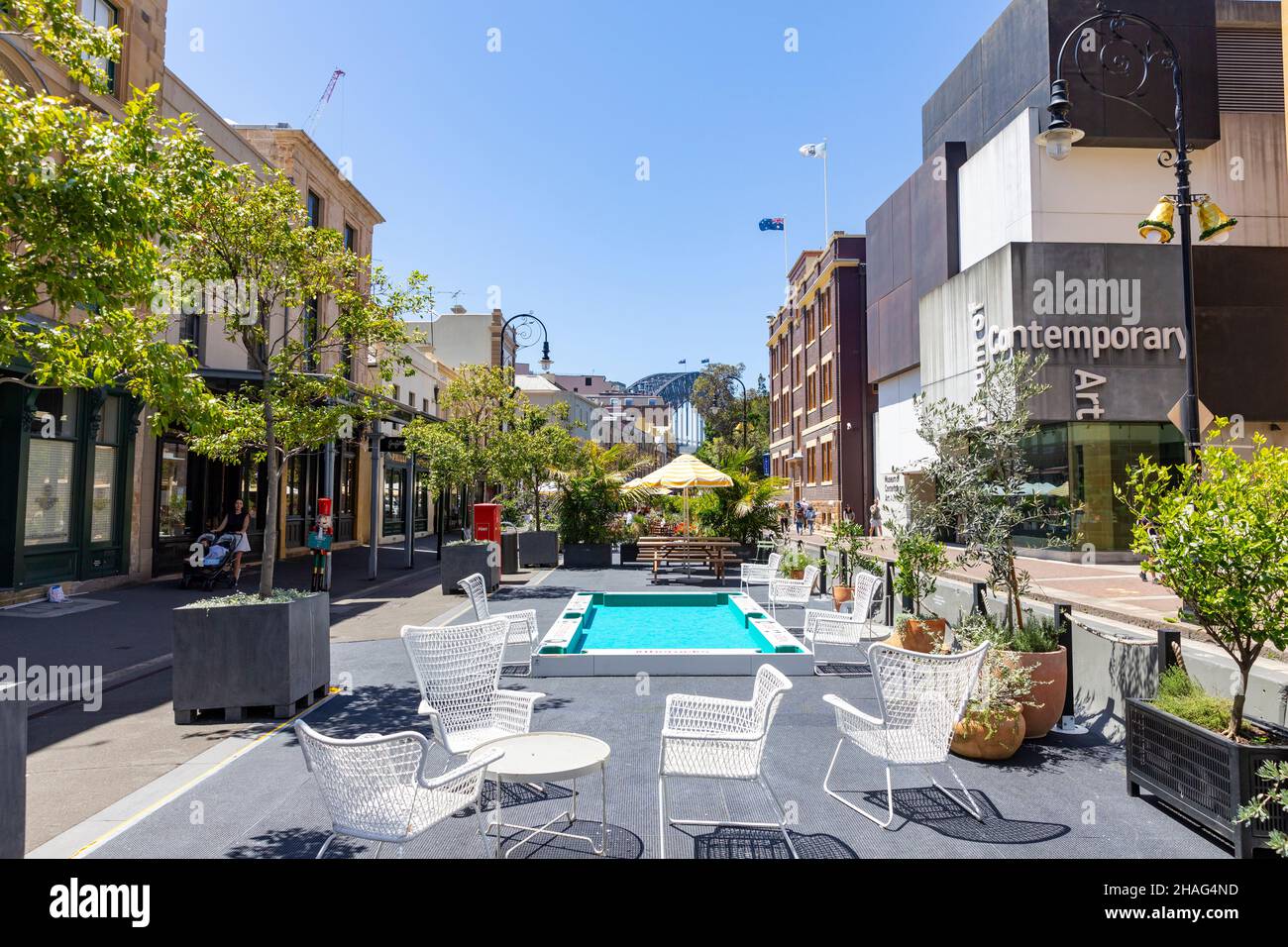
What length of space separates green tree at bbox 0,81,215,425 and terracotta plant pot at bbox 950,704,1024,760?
19.7 ft

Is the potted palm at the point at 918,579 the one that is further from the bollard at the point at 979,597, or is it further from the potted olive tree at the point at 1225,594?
the potted olive tree at the point at 1225,594

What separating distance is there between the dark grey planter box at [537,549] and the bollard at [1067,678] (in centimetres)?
1461

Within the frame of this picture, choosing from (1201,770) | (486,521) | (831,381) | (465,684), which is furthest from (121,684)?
(831,381)

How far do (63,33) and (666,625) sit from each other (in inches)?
380


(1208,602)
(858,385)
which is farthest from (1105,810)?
(858,385)

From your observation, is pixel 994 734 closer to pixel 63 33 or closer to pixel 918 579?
pixel 918 579

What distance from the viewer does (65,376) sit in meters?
4.57

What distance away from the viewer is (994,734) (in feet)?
17.4

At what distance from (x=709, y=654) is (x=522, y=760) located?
14.6 feet

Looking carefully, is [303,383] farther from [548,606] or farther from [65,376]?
[548,606]

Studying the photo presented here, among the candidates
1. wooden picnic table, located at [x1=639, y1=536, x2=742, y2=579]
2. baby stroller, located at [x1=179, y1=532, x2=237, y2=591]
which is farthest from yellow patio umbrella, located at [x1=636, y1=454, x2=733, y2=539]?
baby stroller, located at [x1=179, y1=532, x2=237, y2=591]

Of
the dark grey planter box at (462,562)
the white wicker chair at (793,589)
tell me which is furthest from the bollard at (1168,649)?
the dark grey planter box at (462,562)

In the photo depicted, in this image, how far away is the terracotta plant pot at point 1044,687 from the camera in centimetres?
566
